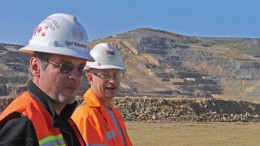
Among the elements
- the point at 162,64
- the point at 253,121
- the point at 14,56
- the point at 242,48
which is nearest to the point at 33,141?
the point at 253,121

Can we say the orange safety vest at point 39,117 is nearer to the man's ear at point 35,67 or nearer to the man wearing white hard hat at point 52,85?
the man wearing white hard hat at point 52,85

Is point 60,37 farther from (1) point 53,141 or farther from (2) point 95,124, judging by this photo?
(2) point 95,124

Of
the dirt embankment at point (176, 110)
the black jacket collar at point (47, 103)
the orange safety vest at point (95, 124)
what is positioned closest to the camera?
the black jacket collar at point (47, 103)

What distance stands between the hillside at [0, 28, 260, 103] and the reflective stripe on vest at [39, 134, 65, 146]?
52.8 meters

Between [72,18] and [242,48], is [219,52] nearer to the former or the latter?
[242,48]

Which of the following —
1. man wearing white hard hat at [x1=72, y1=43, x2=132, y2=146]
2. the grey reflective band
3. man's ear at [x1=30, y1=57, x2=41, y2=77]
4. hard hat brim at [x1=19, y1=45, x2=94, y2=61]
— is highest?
hard hat brim at [x1=19, y1=45, x2=94, y2=61]

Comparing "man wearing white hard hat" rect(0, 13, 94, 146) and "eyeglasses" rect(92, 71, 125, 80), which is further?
"eyeglasses" rect(92, 71, 125, 80)

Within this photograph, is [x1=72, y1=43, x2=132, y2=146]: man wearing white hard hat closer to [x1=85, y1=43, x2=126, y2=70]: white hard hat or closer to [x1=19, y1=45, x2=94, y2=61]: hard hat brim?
[x1=85, y1=43, x2=126, y2=70]: white hard hat

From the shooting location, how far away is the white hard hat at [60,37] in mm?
2457

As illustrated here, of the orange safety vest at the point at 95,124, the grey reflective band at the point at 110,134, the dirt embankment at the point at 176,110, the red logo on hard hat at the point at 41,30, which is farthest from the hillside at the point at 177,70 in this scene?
the red logo on hard hat at the point at 41,30

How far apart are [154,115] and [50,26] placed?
31802mm

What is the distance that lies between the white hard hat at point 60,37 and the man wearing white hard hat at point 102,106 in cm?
116

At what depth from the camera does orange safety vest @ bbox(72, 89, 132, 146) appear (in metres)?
3.63

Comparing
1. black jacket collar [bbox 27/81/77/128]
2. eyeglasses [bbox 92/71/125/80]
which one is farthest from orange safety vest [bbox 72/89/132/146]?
black jacket collar [bbox 27/81/77/128]
